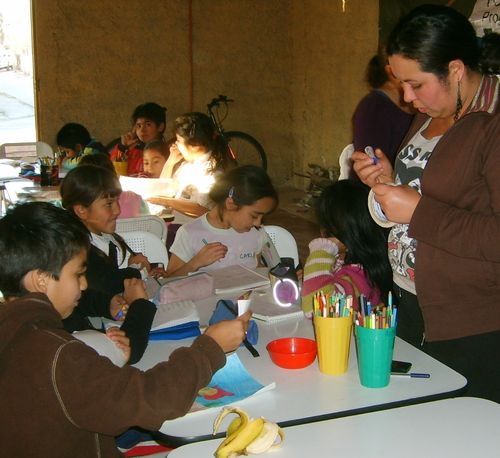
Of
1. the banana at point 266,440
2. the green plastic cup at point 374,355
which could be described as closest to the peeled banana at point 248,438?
the banana at point 266,440

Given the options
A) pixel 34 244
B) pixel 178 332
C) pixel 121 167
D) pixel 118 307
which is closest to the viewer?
pixel 34 244

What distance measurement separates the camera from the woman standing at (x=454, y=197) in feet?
5.08

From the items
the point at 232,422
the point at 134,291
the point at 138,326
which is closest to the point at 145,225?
the point at 134,291

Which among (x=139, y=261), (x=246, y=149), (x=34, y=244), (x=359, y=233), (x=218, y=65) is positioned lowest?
(x=246, y=149)

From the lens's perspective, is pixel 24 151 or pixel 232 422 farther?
pixel 24 151

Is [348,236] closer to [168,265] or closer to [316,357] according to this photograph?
[316,357]

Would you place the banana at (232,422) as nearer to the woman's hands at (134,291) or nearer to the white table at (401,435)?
the white table at (401,435)

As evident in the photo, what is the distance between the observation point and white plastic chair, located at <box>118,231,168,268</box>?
297cm

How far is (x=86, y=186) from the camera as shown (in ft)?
9.05

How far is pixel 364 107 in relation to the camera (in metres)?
2.98

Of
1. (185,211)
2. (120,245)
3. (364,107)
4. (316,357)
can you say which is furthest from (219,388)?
(185,211)

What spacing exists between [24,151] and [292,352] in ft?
15.7

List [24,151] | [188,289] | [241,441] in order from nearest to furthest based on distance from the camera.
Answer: [241,441] → [188,289] → [24,151]

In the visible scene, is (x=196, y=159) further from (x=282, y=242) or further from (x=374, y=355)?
(x=374, y=355)
